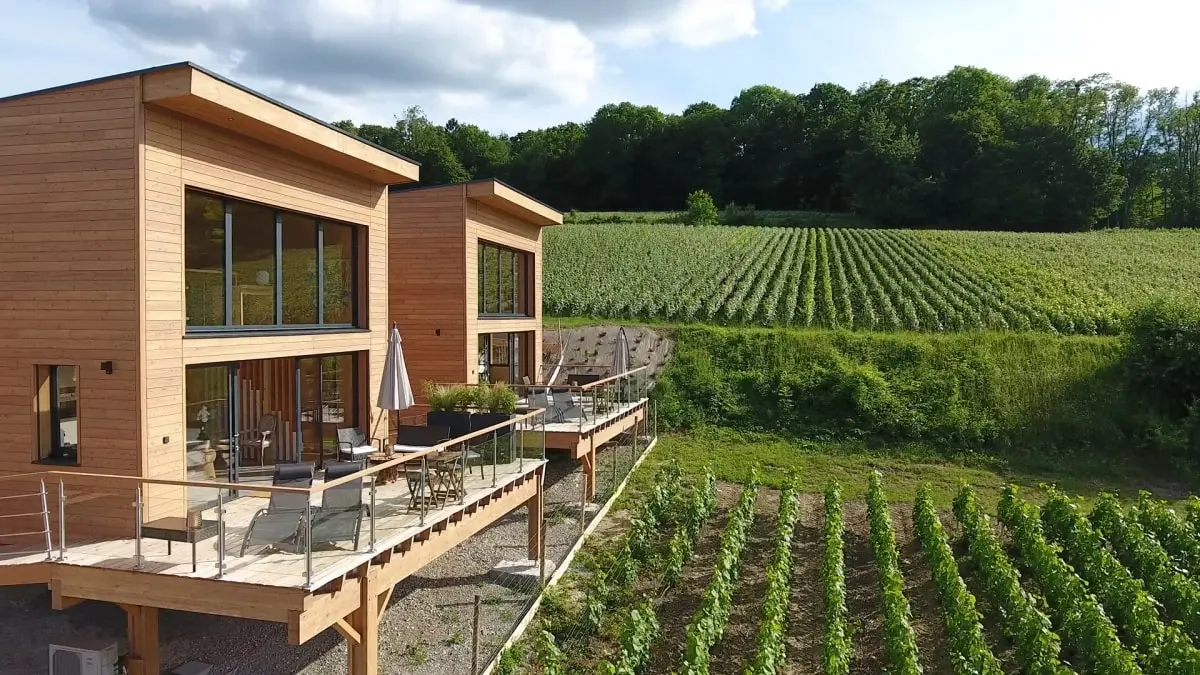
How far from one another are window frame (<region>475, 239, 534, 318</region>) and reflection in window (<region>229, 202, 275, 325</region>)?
5.78 metres

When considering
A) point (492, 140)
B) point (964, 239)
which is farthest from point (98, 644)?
point (492, 140)

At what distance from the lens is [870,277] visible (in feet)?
110

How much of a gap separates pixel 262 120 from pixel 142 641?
5902 mm

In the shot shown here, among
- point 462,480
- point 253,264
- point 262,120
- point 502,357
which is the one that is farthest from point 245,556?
point 502,357

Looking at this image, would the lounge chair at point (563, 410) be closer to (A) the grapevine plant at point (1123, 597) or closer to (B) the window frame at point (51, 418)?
(B) the window frame at point (51, 418)

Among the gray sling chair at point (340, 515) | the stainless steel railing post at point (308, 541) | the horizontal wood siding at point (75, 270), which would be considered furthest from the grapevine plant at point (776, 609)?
the horizontal wood siding at point (75, 270)

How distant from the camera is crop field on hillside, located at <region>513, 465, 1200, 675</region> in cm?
867

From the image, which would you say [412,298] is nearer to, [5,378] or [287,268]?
[287,268]

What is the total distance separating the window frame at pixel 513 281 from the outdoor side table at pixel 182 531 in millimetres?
9188

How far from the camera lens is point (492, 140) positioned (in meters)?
81.2

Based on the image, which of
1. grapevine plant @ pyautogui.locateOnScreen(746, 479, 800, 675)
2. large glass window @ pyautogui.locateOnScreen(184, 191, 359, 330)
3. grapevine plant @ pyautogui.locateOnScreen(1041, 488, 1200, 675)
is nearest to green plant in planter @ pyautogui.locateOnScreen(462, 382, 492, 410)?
large glass window @ pyautogui.locateOnScreen(184, 191, 359, 330)

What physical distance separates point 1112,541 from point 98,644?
50.0 feet

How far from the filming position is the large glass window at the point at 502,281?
56.3 ft

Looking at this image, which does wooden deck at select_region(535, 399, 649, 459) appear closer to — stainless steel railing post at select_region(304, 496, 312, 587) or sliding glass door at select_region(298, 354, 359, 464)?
sliding glass door at select_region(298, 354, 359, 464)
